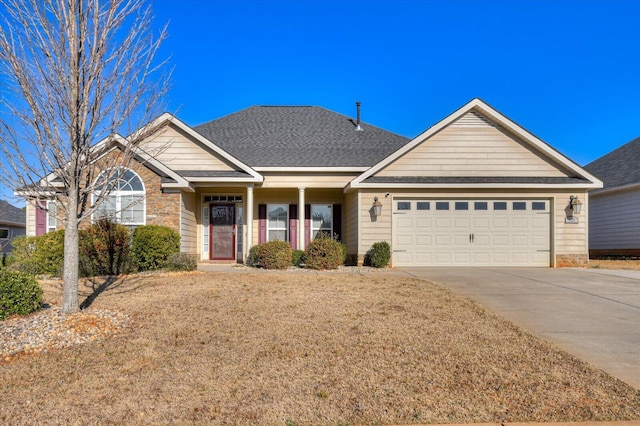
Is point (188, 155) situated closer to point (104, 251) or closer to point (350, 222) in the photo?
point (104, 251)

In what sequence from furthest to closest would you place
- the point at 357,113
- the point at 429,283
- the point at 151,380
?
the point at 357,113
the point at 429,283
the point at 151,380

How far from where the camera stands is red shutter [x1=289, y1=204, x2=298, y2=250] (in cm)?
1683

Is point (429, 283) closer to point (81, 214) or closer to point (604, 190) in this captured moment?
point (81, 214)

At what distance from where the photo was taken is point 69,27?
6.36 meters

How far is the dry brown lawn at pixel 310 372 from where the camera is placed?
378 cm

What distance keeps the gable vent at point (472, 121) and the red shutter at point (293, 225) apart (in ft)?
22.0

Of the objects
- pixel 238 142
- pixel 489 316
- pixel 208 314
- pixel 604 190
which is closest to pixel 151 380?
pixel 208 314

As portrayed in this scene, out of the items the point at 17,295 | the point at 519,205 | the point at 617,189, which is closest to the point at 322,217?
the point at 519,205

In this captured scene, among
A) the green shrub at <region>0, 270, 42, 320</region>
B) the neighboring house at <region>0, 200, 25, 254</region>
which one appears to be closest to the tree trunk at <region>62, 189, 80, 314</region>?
the green shrub at <region>0, 270, 42, 320</region>

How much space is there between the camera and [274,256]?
525 inches

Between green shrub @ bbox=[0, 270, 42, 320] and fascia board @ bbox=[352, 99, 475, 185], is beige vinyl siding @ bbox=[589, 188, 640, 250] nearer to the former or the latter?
fascia board @ bbox=[352, 99, 475, 185]

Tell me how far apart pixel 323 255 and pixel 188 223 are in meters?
4.93

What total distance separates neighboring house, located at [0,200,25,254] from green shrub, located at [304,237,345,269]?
70.9 ft

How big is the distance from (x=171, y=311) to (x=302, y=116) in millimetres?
14022
